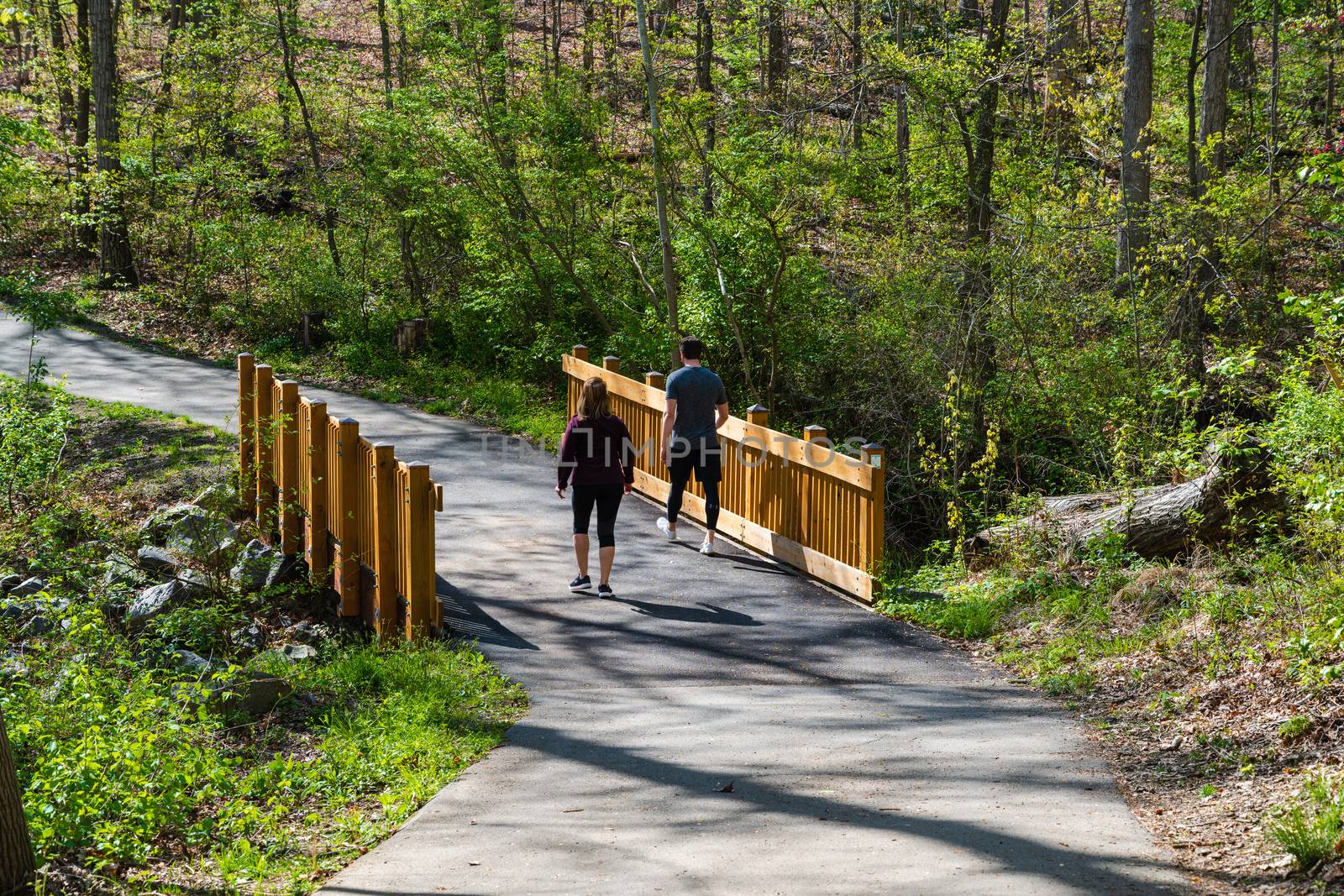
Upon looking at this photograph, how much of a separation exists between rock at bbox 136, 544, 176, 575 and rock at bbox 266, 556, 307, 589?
35.5 inches

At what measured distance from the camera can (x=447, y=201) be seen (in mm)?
18781

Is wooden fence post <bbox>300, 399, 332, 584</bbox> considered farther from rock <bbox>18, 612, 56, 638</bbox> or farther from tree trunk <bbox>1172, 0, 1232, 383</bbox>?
tree trunk <bbox>1172, 0, 1232, 383</bbox>

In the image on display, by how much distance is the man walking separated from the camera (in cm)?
1088

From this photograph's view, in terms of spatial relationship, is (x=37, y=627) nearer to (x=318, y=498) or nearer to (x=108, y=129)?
(x=318, y=498)

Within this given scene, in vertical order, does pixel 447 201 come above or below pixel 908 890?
above

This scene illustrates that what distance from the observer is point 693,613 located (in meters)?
9.64

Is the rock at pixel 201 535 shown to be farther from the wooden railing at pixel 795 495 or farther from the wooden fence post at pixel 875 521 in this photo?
the wooden fence post at pixel 875 521

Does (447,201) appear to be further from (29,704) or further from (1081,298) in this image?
(29,704)

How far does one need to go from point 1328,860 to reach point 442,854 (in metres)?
3.49

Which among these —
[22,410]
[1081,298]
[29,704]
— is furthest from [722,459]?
[22,410]

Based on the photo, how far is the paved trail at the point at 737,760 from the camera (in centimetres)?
493

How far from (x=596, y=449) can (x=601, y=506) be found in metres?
0.50

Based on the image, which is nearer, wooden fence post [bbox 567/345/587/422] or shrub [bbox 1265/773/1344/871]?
shrub [bbox 1265/773/1344/871]

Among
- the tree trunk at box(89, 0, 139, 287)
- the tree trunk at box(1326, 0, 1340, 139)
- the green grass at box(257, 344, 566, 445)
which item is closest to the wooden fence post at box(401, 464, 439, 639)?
the green grass at box(257, 344, 566, 445)
